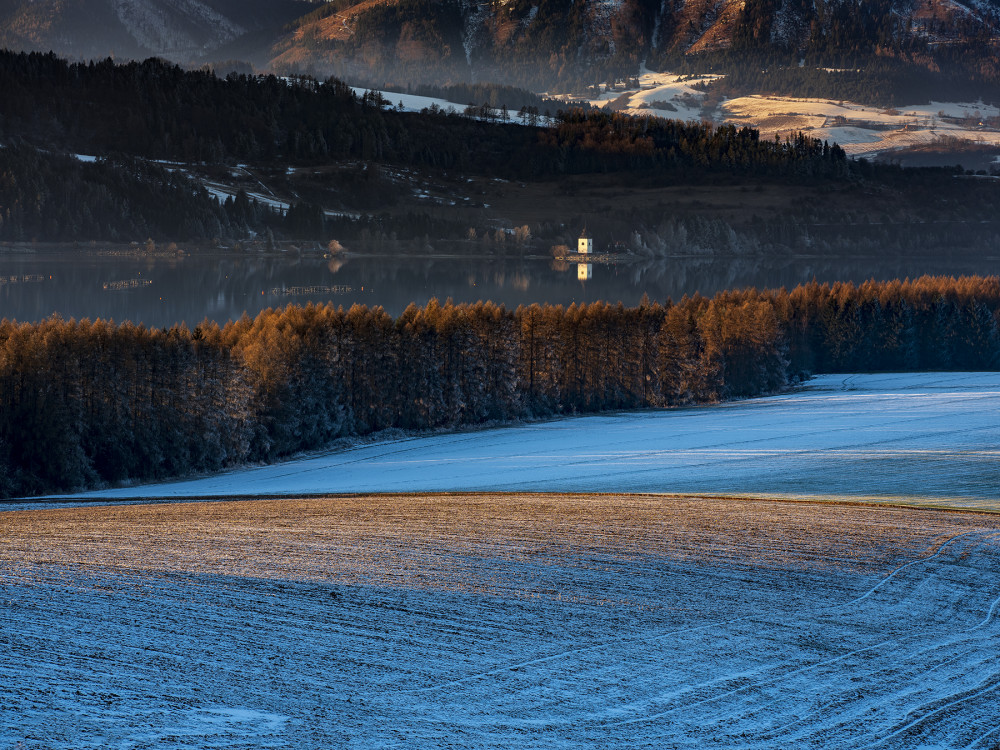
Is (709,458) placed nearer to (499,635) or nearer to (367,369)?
(367,369)

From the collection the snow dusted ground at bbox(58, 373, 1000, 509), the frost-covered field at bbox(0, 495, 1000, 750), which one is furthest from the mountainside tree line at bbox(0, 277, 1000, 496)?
the frost-covered field at bbox(0, 495, 1000, 750)

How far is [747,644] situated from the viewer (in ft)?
67.4

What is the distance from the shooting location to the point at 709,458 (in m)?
55.5

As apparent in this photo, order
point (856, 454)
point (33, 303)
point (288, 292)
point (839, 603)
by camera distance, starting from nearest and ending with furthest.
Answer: point (839, 603) → point (856, 454) → point (33, 303) → point (288, 292)

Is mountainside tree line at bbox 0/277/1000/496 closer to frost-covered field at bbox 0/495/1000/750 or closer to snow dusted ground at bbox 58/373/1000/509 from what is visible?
snow dusted ground at bbox 58/373/1000/509

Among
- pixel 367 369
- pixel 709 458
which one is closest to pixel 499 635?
pixel 709 458

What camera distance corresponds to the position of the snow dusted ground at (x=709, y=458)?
44.7m

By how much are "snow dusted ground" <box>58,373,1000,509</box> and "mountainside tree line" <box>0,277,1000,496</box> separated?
4.54m

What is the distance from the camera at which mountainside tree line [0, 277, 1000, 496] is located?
60094mm

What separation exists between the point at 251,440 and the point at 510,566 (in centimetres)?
4255

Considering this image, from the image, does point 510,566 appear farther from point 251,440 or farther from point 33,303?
point 33,303

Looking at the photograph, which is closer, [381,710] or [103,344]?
[381,710]

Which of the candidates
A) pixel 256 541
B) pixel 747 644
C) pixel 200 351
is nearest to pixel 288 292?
pixel 200 351

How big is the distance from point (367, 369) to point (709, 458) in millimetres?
30796
